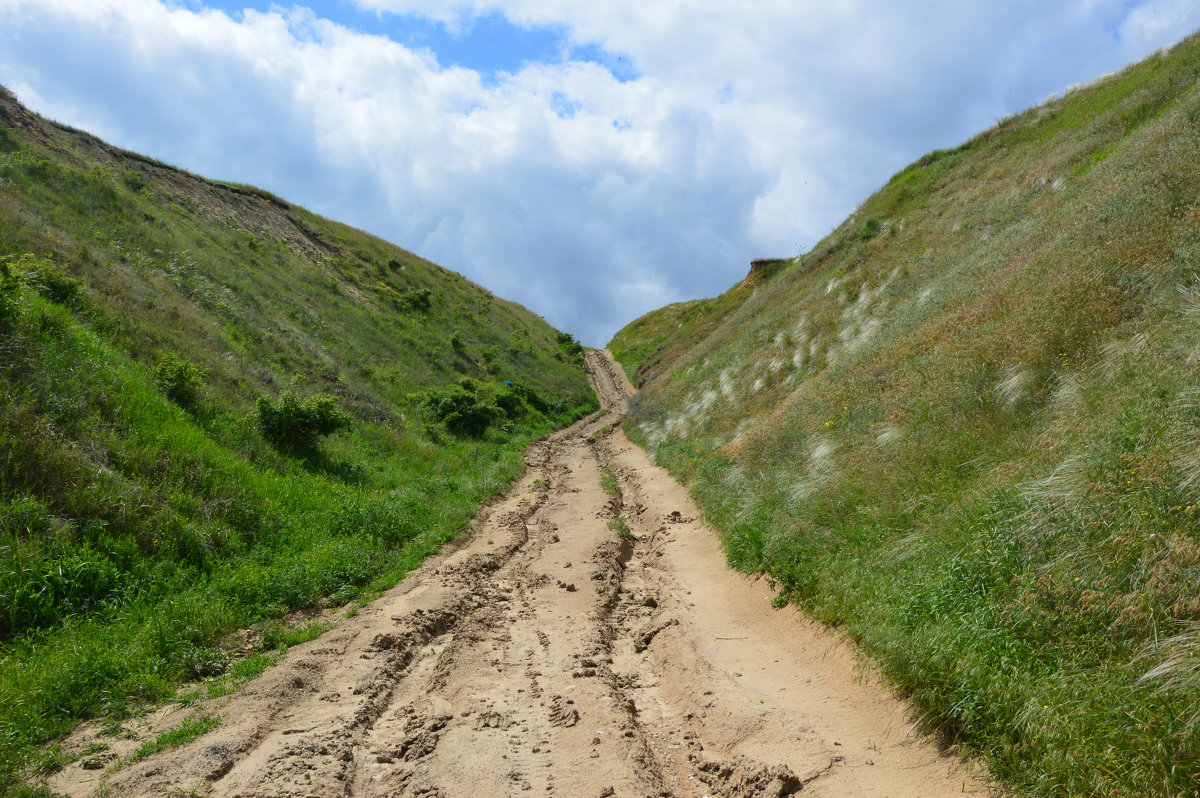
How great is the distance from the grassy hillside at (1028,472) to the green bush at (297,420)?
868cm

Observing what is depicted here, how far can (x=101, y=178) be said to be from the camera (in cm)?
2348

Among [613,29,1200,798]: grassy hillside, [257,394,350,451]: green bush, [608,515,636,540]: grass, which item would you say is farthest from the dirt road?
[257,394,350,451]: green bush

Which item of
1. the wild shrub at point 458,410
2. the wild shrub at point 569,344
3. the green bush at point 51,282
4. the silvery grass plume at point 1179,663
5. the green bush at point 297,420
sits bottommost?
the silvery grass plume at point 1179,663

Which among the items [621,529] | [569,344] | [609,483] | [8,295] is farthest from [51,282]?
[569,344]

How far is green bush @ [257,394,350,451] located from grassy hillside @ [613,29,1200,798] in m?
8.68

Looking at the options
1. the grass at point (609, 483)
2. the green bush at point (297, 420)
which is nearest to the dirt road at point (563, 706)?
the green bush at point (297, 420)

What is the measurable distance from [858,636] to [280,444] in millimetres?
12441

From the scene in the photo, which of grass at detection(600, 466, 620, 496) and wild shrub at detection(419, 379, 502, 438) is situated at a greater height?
wild shrub at detection(419, 379, 502, 438)

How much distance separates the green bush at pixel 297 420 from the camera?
14.6 metres

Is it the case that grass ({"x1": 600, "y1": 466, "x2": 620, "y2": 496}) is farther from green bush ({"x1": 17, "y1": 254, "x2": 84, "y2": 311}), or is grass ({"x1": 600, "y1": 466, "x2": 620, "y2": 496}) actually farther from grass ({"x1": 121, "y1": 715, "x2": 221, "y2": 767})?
green bush ({"x1": 17, "y1": 254, "x2": 84, "y2": 311})

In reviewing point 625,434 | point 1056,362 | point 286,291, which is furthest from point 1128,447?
point 286,291

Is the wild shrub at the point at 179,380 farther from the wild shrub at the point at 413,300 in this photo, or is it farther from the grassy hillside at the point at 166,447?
the wild shrub at the point at 413,300

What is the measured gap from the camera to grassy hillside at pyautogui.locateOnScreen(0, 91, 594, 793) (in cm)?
729

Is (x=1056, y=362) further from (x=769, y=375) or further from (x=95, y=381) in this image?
(x=95, y=381)
